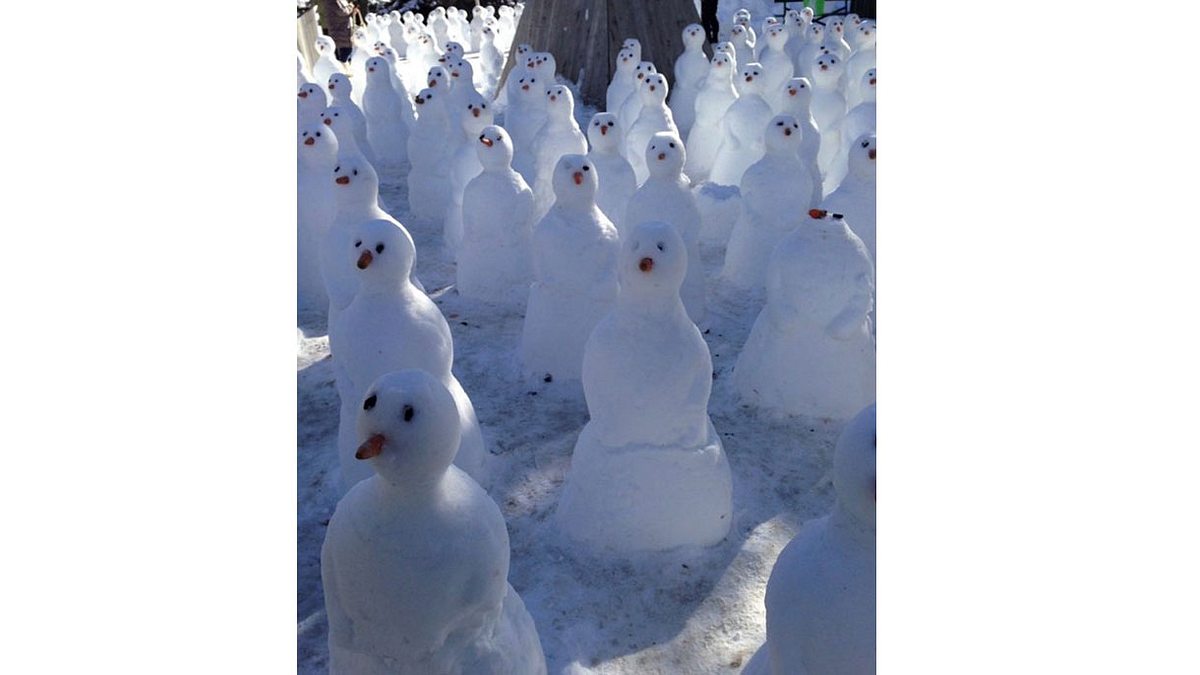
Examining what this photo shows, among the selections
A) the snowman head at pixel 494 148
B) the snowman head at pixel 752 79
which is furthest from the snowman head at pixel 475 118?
the snowman head at pixel 752 79

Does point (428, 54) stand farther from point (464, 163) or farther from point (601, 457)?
point (601, 457)

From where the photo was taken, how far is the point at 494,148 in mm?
4258

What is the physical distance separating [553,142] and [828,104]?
6.39 ft

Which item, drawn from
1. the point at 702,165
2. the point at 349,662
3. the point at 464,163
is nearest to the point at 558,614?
the point at 349,662

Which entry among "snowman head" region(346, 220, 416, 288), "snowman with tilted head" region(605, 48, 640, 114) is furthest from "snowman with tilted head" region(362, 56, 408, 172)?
"snowman head" region(346, 220, 416, 288)

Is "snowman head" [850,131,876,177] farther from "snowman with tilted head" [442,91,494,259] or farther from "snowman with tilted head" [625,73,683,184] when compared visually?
"snowman with tilted head" [442,91,494,259]

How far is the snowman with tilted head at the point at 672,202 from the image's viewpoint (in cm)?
411

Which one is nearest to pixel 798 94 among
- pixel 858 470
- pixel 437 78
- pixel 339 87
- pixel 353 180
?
pixel 437 78

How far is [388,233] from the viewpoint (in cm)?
277

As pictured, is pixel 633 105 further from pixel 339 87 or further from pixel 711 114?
pixel 339 87

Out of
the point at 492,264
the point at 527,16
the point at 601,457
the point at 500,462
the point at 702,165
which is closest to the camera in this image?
the point at 601,457

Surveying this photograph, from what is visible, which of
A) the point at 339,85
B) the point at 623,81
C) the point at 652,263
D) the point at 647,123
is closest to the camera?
the point at 652,263
